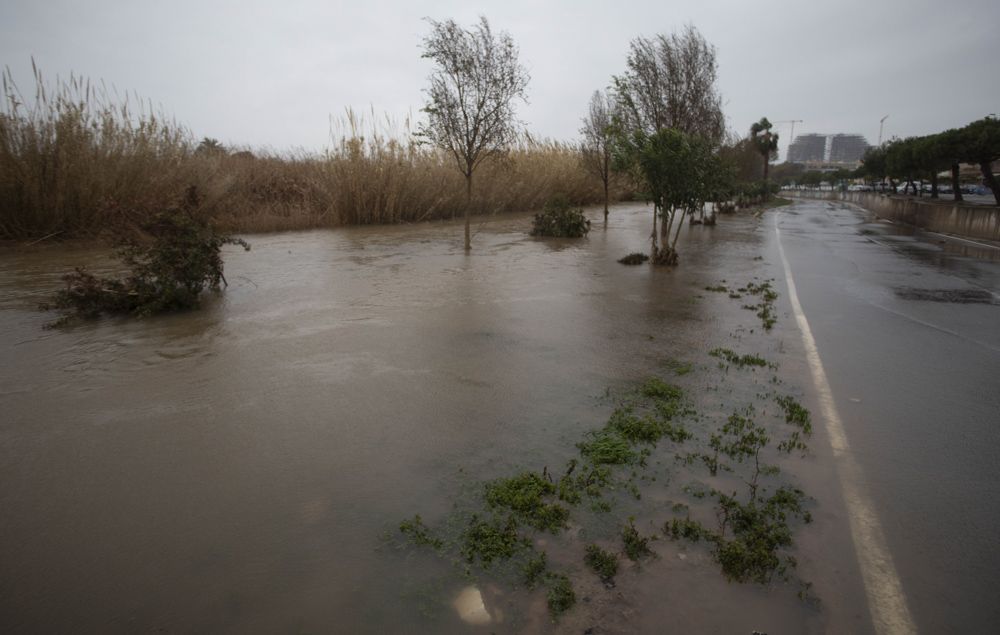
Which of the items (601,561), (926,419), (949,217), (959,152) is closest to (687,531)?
(601,561)

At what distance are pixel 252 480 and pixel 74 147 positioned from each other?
12.4 metres

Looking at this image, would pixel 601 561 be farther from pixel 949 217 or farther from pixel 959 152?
pixel 959 152

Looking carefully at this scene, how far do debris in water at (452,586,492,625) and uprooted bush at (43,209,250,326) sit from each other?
6.07 metres

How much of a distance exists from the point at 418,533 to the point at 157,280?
6.00 meters

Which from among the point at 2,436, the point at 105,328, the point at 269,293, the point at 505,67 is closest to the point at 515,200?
the point at 505,67

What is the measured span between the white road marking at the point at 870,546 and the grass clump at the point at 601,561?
1059mm

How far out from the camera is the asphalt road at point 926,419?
2.62 metres

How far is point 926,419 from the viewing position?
14.1 ft

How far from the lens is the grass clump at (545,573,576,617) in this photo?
7.81ft

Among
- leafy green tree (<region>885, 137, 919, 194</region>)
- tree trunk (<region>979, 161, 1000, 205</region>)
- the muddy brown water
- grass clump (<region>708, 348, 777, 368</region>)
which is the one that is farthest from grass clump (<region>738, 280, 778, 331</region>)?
leafy green tree (<region>885, 137, 919, 194</region>)

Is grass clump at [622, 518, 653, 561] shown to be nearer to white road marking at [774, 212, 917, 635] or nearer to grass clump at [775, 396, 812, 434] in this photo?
white road marking at [774, 212, 917, 635]

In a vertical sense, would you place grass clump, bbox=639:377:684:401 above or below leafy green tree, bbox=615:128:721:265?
below

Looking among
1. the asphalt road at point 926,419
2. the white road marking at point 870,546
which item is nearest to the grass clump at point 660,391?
the white road marking at point 870,546

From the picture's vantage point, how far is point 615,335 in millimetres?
6492
